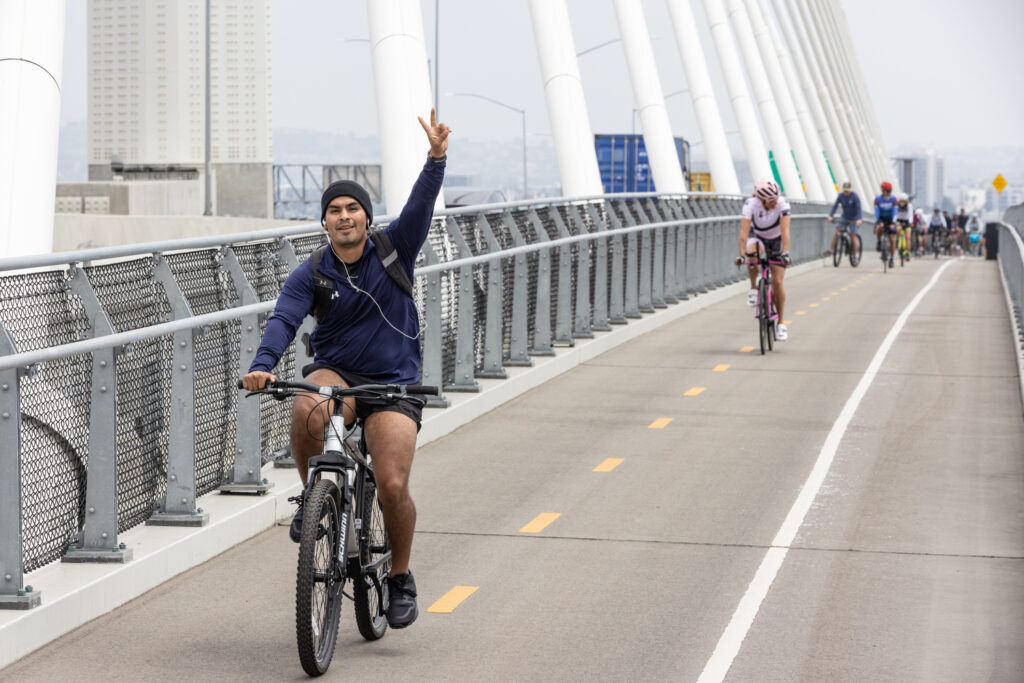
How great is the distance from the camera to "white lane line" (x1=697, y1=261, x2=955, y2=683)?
6.79 m

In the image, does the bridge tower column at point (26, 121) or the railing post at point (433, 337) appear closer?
the bridge tower column at point (26, 121)

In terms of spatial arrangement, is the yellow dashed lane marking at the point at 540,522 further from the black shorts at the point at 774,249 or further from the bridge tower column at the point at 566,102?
the bridge tower column at the point at 566,102

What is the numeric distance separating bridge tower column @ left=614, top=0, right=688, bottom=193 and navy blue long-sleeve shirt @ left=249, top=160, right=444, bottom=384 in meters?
25.6

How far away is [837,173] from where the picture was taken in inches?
3698

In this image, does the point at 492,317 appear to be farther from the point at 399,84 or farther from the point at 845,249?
the point at 845,249

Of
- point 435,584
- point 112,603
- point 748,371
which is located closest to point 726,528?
point 435,584

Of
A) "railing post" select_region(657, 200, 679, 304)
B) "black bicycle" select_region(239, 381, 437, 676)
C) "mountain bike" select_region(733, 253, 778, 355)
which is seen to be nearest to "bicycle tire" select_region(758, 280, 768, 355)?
"mountain bike" select_region(733, 253, 778, 355)

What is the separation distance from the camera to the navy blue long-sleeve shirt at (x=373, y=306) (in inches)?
262

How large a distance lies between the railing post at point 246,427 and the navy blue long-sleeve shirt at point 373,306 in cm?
249

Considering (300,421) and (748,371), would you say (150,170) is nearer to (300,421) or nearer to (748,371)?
(748,371)

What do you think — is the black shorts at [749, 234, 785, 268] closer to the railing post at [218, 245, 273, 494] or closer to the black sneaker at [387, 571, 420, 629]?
the railing post at [218, 245, 273, 494]

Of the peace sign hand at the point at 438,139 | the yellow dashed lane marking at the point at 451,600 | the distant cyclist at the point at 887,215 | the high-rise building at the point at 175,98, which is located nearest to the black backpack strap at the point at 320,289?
the peace sign hand at the point at 438,139

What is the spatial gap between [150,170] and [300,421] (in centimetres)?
7568

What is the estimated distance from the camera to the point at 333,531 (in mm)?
6301
